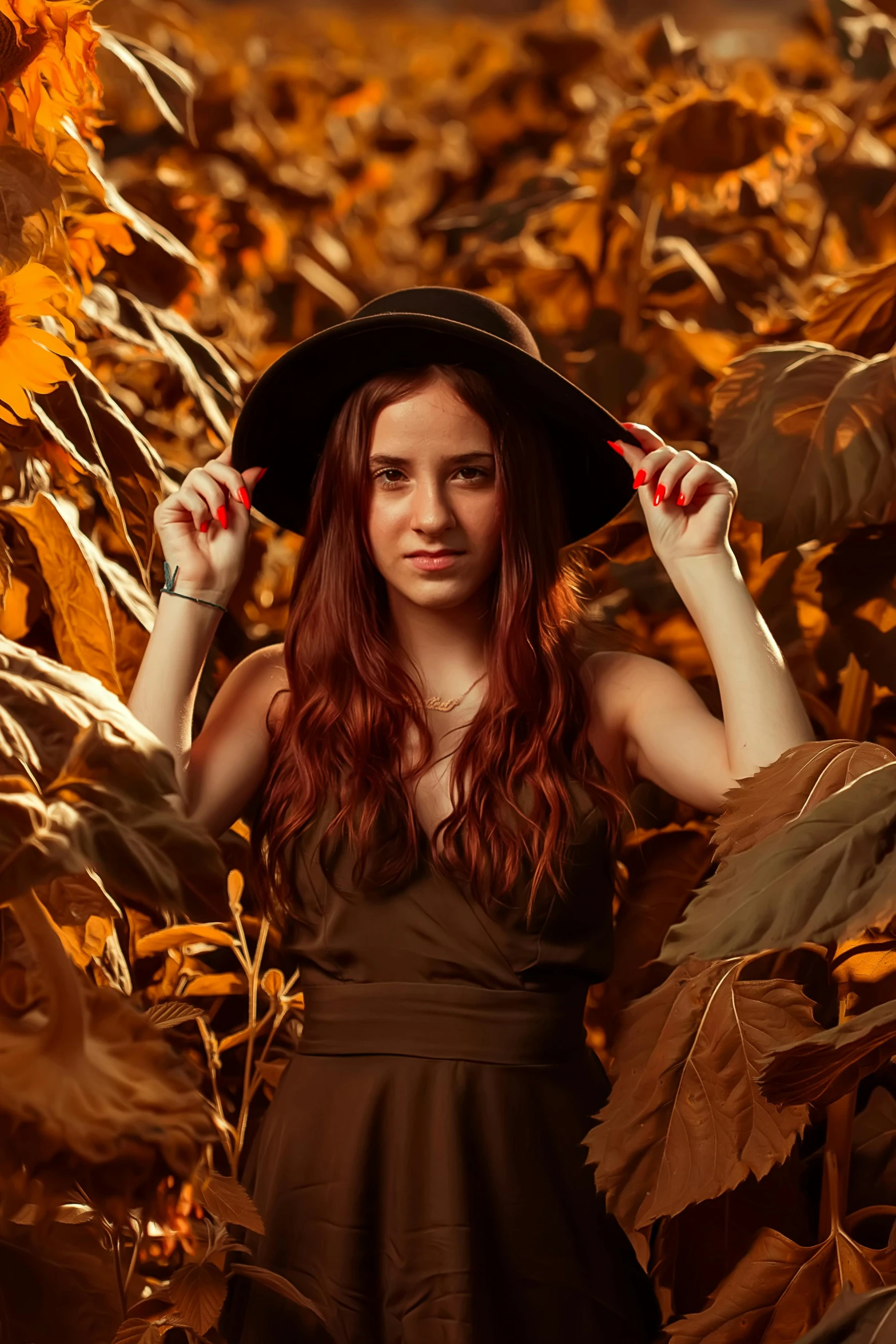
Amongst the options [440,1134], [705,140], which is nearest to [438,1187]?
[440,1134]

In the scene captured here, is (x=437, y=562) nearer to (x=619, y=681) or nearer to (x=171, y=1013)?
(x=619, y=681)

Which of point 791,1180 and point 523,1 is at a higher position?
point 523,1

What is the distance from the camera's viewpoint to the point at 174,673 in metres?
1.01

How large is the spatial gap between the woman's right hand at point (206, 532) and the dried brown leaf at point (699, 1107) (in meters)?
0.43

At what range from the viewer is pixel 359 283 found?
2.34 meters

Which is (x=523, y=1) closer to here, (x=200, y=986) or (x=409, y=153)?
(x=409, y=153)

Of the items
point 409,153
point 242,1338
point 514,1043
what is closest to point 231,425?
point 514,1043

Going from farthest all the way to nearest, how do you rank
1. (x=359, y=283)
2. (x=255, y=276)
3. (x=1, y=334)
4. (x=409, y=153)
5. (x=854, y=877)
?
(x=409, y=153) → (x=359, y=283) → (x=255, y=276) → (x=1, y=334) → (x=854, y=877)

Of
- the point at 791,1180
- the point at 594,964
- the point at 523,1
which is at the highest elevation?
the point at 523,1

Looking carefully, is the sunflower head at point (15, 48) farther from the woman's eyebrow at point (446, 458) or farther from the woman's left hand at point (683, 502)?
the woman's left hand at point (683, 502)

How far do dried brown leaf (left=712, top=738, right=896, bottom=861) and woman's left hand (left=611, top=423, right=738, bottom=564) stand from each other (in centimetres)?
22

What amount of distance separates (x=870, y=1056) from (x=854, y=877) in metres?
0.12

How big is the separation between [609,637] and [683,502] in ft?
0.94


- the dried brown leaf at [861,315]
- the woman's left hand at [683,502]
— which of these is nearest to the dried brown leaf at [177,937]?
the woman's left hand at [683,502]
